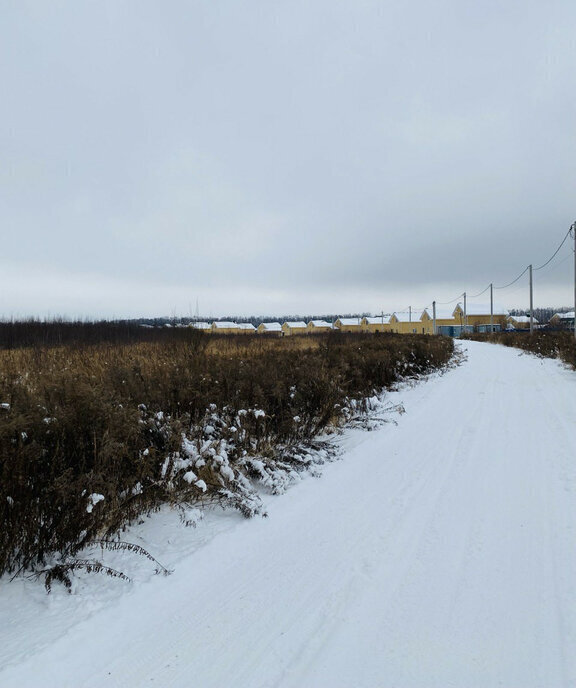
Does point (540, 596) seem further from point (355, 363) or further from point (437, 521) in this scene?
point (355, 363)

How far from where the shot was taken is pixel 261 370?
558 cm

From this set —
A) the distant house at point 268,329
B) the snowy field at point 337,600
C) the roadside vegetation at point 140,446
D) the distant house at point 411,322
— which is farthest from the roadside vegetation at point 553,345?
the distant house at point 411,322

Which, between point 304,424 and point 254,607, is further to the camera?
point 304,424

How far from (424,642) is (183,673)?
108cm

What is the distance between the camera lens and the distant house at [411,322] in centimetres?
6838

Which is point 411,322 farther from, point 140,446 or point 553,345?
point 140,446

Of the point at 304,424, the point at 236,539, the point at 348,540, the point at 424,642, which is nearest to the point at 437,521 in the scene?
the point at 348,540

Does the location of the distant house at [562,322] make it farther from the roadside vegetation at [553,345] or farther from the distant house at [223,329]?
the distant house at [223,329]

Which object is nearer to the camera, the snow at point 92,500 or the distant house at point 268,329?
the snow at point 92,500

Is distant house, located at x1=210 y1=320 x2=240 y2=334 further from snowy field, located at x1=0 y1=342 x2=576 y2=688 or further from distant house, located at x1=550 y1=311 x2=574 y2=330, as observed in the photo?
distant house, located at x1=550 y1=311 x2=574 y2=330

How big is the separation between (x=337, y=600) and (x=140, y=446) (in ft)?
5.87

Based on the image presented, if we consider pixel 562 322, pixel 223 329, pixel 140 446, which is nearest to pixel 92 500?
pixel 140 446

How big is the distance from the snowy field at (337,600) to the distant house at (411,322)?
66.5m

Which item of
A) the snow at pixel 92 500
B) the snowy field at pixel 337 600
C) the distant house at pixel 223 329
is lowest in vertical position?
the snowy field at pixel 337 600
